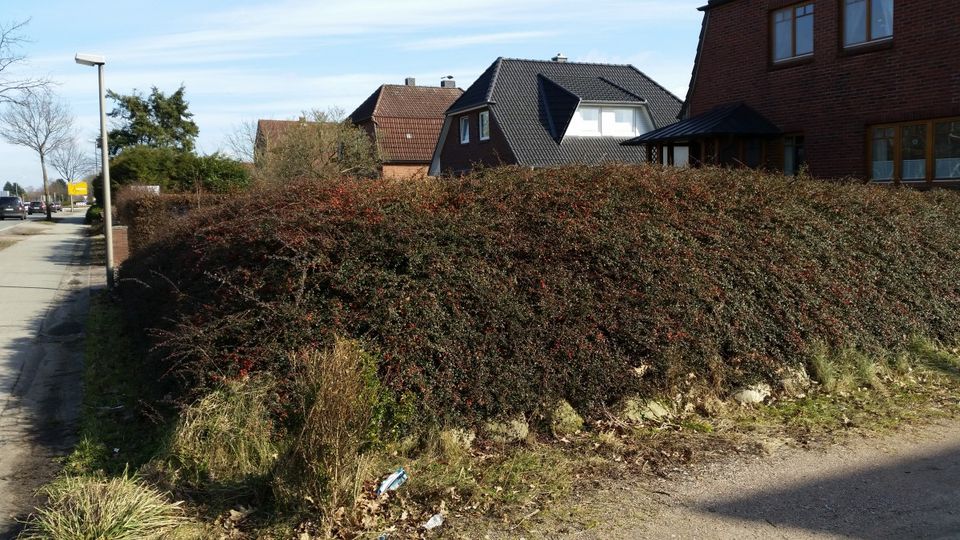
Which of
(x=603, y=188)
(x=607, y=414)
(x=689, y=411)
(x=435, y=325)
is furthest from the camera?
(x=603, y=188)

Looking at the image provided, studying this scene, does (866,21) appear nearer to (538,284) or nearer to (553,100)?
(538,284)

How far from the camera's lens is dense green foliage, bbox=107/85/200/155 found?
58781 mm

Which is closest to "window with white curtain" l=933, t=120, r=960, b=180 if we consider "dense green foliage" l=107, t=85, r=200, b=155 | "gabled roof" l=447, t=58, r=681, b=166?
"gabled roof" l=447, t=58, r=681, b=166

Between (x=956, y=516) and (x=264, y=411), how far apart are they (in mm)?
4472

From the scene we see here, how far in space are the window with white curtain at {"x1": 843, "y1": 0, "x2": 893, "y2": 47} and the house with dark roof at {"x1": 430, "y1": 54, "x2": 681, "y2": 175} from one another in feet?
48.1

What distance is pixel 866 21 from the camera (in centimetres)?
1570

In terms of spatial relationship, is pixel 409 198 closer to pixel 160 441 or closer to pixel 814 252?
pixel 160 441

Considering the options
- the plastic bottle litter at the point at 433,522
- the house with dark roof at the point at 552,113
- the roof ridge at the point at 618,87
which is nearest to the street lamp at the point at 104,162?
the plastic bottle litter at the point at 433,522

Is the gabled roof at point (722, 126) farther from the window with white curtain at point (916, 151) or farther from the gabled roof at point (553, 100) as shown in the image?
the gabled roof at point (553, 100)

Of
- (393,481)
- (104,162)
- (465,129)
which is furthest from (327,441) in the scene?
(465,129)

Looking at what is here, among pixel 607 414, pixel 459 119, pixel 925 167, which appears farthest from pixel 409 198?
pixel 459 119

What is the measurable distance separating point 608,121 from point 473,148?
19.3ft

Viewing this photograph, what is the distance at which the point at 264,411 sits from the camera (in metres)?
5.62

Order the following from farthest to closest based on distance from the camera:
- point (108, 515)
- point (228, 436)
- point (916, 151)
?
point (916, 151) → point (228, 436) → point (108, 515)
